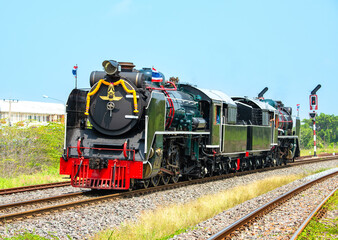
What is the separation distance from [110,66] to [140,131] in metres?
1.96

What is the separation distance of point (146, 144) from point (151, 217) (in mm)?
3121

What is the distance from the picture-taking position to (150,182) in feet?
44.5

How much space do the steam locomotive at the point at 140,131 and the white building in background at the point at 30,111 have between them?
162 feet

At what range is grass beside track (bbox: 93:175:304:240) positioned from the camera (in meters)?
7.38

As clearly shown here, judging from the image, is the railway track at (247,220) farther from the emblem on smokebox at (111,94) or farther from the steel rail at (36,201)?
the emblem on smokebox at (111,94)

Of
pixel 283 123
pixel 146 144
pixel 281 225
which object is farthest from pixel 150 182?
pixel 283 123

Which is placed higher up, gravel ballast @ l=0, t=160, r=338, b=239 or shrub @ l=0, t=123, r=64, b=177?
shrub @ l=0, t=123, r=64, b=177

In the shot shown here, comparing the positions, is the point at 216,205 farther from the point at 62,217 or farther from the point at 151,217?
the point at 62,217

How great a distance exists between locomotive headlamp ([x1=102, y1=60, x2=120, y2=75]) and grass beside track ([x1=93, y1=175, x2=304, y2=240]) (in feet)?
13.1

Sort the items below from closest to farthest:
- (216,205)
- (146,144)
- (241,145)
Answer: (216,205)
(146,144)
(241,145)

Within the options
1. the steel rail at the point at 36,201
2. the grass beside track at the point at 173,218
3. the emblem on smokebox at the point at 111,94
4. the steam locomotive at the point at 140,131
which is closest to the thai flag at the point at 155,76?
the steam locomotive at the point at 140,131

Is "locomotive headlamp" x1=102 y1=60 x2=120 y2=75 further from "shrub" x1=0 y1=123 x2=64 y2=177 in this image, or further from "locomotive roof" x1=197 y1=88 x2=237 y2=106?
"shrub" x1=0 y1=123 x2=64 y2=177

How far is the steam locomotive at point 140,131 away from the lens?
11.5 metres

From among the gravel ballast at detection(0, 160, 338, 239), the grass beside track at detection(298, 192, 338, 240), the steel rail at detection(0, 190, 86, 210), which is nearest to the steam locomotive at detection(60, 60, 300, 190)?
the steel rail at detection(0, 190, 86, 210)
